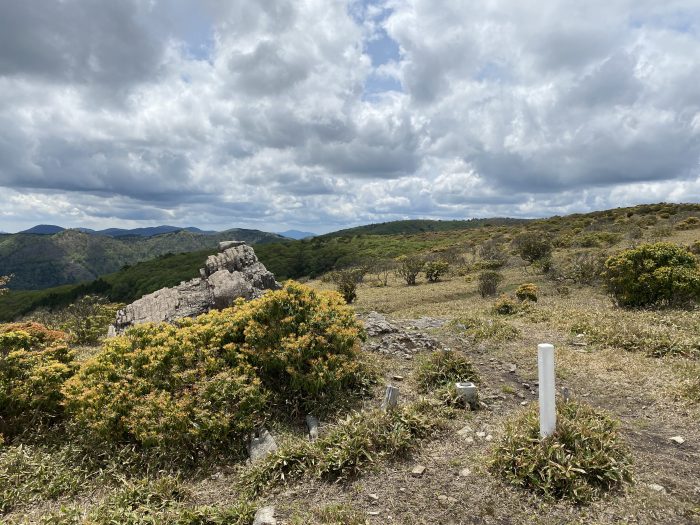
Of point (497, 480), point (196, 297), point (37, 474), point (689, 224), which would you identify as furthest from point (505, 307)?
point (689, 224)

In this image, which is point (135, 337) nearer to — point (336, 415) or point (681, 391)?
point (336, 415)

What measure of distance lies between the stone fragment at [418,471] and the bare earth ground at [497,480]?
2.3 inches

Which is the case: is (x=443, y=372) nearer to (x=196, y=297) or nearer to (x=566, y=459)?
(x=566, y=459)

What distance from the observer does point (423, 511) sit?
17.4 feet

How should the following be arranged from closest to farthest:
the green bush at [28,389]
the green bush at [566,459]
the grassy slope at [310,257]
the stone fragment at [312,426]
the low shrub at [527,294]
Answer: the green bush at [566,459]
the stone fragment at [312,426]
the green bush at [28,389]
the low shrub at [527,294]
the grassy slope at [310,257]

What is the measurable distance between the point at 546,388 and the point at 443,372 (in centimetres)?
356

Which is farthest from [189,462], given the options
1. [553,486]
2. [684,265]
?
[684,265]

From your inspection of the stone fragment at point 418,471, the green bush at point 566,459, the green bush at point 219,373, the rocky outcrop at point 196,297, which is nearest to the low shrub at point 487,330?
the green bush at point 219,373

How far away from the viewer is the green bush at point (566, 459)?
17.6ft

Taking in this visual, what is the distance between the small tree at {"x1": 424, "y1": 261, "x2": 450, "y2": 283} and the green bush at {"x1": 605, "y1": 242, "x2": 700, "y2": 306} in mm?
17368

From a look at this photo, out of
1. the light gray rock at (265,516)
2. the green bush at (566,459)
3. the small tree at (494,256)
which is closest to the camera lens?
the light gray rock at (265,516)

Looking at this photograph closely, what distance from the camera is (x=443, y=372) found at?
910 centimetres

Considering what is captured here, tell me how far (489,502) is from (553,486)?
84cm

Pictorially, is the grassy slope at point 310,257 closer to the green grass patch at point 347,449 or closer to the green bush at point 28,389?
the green grass patch at point 347,449
